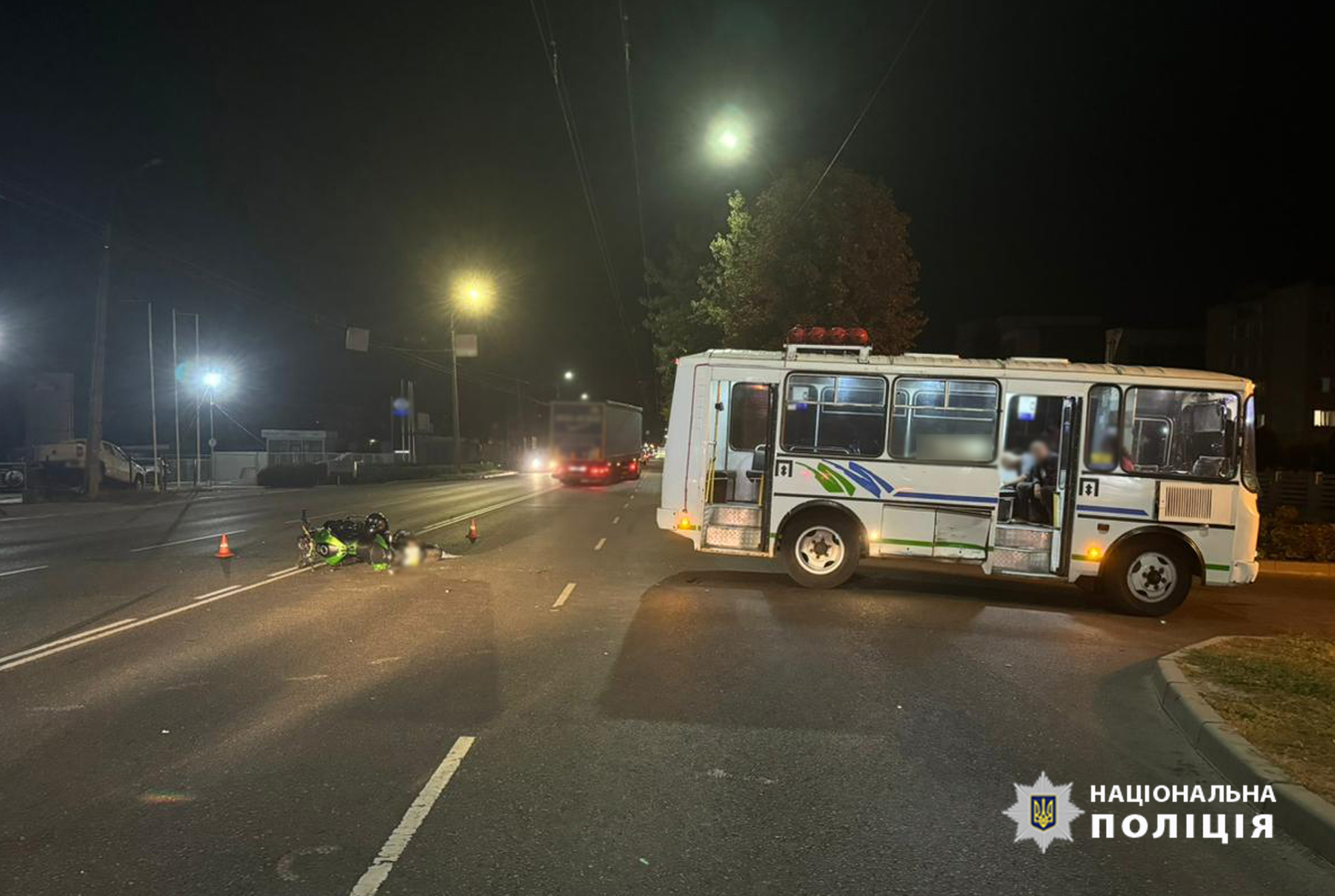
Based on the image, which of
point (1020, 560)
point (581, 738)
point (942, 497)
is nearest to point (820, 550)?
point (942, 497)

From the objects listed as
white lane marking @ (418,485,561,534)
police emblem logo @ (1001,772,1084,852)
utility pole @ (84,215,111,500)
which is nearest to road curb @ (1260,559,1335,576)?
police emblem logo @ (1001,772,1084,852)

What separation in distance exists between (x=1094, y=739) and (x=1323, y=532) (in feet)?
44.3

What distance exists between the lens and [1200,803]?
509 centimetres

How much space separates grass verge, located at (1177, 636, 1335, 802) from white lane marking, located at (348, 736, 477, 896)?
15.9 feet

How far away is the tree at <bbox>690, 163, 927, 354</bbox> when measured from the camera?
19.4 m

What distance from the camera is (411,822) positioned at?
179 inches

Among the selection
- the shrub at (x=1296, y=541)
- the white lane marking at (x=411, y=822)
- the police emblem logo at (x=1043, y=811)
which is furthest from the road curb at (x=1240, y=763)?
the shrub at (x=1296, y=541)

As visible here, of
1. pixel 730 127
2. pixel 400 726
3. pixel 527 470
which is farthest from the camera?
pixel 527 470

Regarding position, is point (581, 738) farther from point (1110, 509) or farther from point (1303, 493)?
point (1303, 493)

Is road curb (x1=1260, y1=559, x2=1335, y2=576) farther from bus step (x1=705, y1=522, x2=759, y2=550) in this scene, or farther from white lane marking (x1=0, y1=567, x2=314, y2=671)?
white lane marking (x1=0, y1=567, x2=314, y2=671)

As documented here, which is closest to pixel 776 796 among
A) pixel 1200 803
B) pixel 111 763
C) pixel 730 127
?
pixel 1200 803

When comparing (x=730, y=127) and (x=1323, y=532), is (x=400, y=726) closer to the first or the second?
(x=730, y=127)

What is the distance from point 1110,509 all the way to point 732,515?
187 inches

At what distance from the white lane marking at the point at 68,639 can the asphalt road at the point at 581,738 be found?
46 mm
